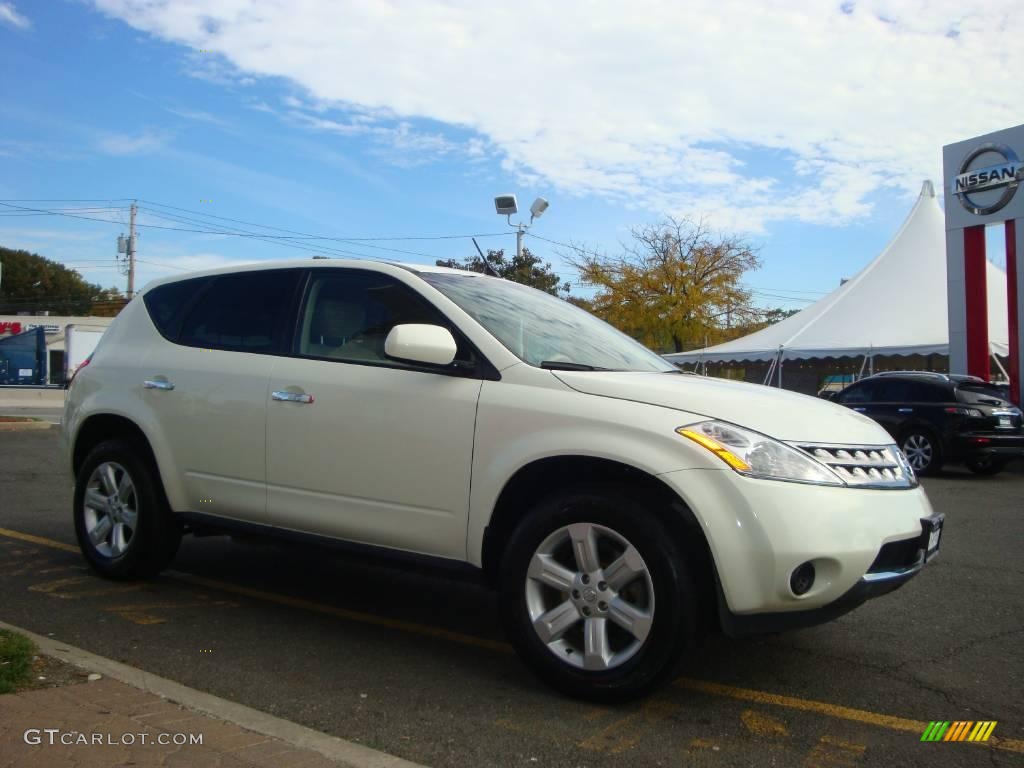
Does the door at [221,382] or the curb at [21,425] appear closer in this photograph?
the door at [221,382]

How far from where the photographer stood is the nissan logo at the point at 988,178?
1684cm

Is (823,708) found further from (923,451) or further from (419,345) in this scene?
(923,451)

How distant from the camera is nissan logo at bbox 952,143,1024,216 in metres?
16.8

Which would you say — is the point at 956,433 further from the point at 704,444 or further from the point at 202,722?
the point at 202,722

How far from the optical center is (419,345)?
12.5 feet

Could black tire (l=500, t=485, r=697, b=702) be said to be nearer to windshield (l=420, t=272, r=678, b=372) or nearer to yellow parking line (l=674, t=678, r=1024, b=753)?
yellow parking line (l=674, t=678, r=1024, b=753)

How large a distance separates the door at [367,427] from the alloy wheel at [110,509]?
1.20m

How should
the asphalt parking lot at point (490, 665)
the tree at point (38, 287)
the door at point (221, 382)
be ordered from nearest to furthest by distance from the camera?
1. the asphalt parking lot at point (490, 665)
2. the door at point (221, 382)
3. the tree at point (38, 287)

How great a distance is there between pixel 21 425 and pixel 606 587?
17.6m

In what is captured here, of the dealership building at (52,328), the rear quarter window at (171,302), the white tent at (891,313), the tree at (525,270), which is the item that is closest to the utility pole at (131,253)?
the dealership building at (52,328)

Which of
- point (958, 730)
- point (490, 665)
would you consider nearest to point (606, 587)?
point (490, 665)

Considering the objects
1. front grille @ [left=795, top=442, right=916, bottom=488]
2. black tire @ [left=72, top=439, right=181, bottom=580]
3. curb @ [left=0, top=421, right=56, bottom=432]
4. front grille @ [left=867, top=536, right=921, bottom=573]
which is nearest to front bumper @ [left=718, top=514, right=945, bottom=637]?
front grille @ [left=867, top=536, right=921, bottom=573]

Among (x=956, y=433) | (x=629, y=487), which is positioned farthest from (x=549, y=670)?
(x=956, y=433)

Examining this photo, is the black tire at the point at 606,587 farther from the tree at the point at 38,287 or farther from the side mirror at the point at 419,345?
the tree at the point at 38,287
